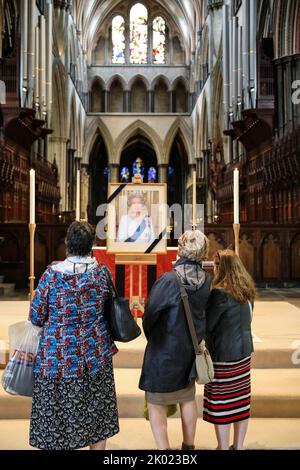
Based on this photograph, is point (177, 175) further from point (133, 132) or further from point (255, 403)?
point (255, 403)

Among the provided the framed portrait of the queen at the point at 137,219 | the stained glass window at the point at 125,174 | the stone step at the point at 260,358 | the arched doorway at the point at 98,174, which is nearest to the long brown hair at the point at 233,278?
the stone step at the point at 260,358

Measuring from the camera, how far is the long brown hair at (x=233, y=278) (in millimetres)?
2482

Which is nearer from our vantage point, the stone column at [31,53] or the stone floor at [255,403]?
the stone floor at [255,403]

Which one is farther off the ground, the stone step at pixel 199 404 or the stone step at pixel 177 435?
the stone step at pixel 199 404

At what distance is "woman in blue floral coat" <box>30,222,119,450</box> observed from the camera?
7.14 feet

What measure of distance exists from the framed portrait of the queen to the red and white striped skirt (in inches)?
76.7

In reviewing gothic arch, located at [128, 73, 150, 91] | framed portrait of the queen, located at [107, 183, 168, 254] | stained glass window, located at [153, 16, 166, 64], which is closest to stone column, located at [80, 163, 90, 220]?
framed portrait of the queen, located at [107, 183, 168, 254]

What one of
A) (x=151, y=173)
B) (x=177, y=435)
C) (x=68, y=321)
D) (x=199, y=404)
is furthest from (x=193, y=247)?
(x=151, y=173)

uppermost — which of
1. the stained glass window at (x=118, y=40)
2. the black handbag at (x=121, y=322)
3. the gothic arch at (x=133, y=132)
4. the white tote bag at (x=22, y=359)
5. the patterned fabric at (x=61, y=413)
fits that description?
the stained glass window at (x=118, y=40)

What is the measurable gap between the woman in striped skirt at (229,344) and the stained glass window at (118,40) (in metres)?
26.5

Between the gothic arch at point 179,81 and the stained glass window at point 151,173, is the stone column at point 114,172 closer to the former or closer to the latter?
the gothic arch at point 179,81

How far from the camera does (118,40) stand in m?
27.6

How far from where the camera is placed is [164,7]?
2738 cm
